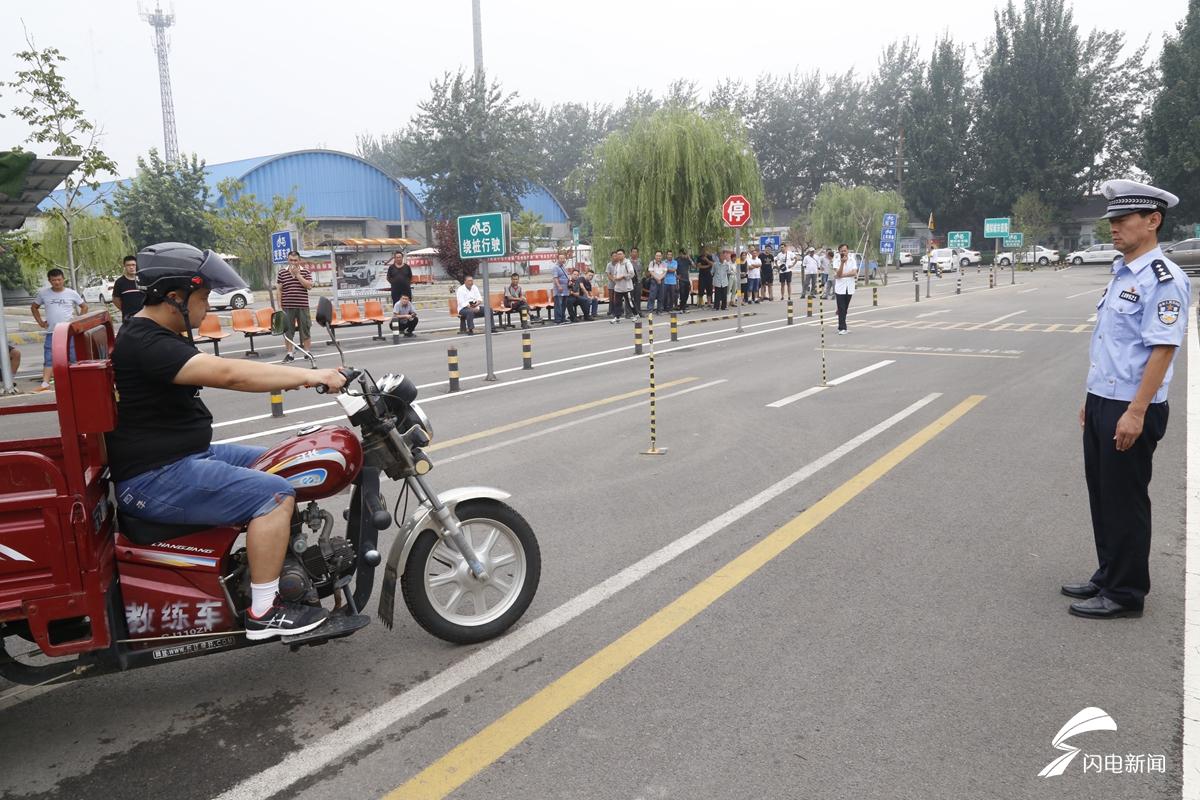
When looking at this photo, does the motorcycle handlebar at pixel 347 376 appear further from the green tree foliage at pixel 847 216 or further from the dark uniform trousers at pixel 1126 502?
the green tree foliage at pixel 847 216

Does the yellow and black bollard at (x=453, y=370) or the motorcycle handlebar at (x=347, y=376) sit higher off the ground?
the motorcycle handlebar at (x=347, y=376)

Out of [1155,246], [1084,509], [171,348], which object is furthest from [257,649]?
[1084,509]

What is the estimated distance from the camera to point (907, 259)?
2798 inches

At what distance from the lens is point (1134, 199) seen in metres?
4.26

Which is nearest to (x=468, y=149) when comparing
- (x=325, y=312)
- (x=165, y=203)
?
(x=165, y=203)

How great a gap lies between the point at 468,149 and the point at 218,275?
72.7m

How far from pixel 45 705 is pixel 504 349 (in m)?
14.2

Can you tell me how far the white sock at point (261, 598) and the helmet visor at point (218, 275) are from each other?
122cm

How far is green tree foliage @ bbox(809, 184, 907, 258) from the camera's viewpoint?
5650cm

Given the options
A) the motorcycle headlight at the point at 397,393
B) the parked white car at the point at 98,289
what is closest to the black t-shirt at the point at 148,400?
the motorcycle headlight at the point at 397,393

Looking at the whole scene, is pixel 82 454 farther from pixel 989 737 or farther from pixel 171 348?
pixel 989 737

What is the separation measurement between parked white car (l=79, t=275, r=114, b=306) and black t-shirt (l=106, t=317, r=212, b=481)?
40.0 meters

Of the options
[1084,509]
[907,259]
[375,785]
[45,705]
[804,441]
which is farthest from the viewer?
[907,259]

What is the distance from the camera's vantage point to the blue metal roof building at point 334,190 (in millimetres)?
60963
